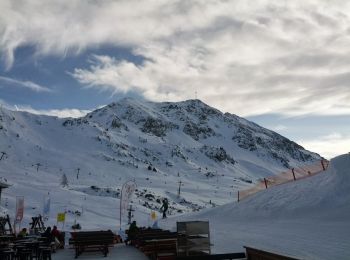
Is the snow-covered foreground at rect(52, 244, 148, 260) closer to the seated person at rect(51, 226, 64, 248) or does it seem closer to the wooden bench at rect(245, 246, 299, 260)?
the seated person at rect(51, 226, 64, 248)

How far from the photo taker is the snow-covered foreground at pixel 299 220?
14.9 metres

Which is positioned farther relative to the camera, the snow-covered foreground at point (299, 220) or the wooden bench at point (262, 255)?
the snow-covered foreground at point (299, 220)

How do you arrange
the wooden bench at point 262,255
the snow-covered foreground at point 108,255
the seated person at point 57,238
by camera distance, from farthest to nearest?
the seated person at point 57,238, the snow-covered foreground at point 108,255, the wooden bench at point 262,255

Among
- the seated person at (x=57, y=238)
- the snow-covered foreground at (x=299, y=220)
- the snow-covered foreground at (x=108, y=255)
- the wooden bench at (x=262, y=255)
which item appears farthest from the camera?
the seated person at (x=57, y=238)

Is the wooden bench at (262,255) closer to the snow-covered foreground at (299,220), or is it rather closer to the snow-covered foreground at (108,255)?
the snow-covered foreground at (299,220)

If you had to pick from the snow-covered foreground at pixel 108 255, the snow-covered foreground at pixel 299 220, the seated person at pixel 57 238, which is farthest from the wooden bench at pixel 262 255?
the seated person at pixel 57 238

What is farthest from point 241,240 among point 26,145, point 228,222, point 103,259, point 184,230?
point 26,145

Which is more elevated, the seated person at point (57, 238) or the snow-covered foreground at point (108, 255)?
the seated person at point (57, 238)

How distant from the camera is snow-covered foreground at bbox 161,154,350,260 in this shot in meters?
14.9

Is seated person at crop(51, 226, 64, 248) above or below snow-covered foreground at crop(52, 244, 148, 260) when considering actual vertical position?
above

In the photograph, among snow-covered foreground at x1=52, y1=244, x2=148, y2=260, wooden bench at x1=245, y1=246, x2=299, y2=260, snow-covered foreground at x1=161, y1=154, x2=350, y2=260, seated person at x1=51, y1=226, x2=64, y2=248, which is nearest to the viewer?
wooden bench at x1=245, y1=246, x2=299, y2=260

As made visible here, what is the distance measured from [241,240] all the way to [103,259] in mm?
5696

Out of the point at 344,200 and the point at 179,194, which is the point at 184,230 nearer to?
the point at 344,200

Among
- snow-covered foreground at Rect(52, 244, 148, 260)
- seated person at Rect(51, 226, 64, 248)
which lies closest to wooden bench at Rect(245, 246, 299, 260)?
snow-covered foreground at Rect(52, 244, 148, 260)
